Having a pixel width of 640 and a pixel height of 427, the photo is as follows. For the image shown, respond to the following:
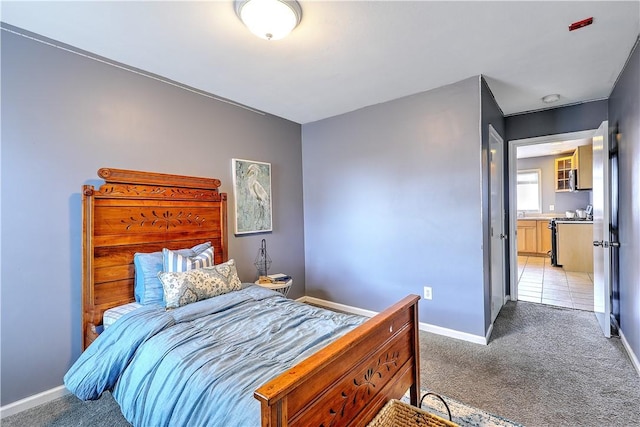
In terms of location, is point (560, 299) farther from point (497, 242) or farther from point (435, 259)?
point (435, 259)

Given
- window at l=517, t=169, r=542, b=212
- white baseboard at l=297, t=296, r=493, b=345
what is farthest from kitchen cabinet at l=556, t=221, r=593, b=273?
white baseboard at l=297, t=296, r=493, b=345

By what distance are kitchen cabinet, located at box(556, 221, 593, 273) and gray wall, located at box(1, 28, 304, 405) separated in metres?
6.64

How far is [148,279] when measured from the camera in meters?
2.21

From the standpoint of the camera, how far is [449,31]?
198 cm

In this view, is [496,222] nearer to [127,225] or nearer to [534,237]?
[127,225]

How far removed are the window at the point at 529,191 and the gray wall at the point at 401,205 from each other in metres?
5.83

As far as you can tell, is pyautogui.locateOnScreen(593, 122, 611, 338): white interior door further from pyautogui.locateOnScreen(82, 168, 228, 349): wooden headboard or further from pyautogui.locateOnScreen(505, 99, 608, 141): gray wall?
pyautogui.locateOnScreen(82, 168, 228, 349): wooden headboard

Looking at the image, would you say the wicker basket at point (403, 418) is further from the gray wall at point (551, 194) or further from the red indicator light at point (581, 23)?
the gray wall at point (551, 194)

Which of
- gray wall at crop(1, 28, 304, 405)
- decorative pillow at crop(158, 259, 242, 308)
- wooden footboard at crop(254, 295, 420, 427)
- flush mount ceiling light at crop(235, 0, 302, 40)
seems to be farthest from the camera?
decorative pillow at crop(158, 259, 242, 308)

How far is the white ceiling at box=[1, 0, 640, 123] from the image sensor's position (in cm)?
176

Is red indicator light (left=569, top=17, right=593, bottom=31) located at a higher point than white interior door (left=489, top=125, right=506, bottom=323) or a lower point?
higher

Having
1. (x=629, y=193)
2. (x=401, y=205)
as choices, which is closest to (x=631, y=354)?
(x=629, y=193)

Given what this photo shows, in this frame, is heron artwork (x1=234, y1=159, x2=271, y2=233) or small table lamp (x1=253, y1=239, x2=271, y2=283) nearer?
heron artwork (x1=234, y1=159, x2=271, y2=233)

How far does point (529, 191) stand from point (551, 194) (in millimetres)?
462
